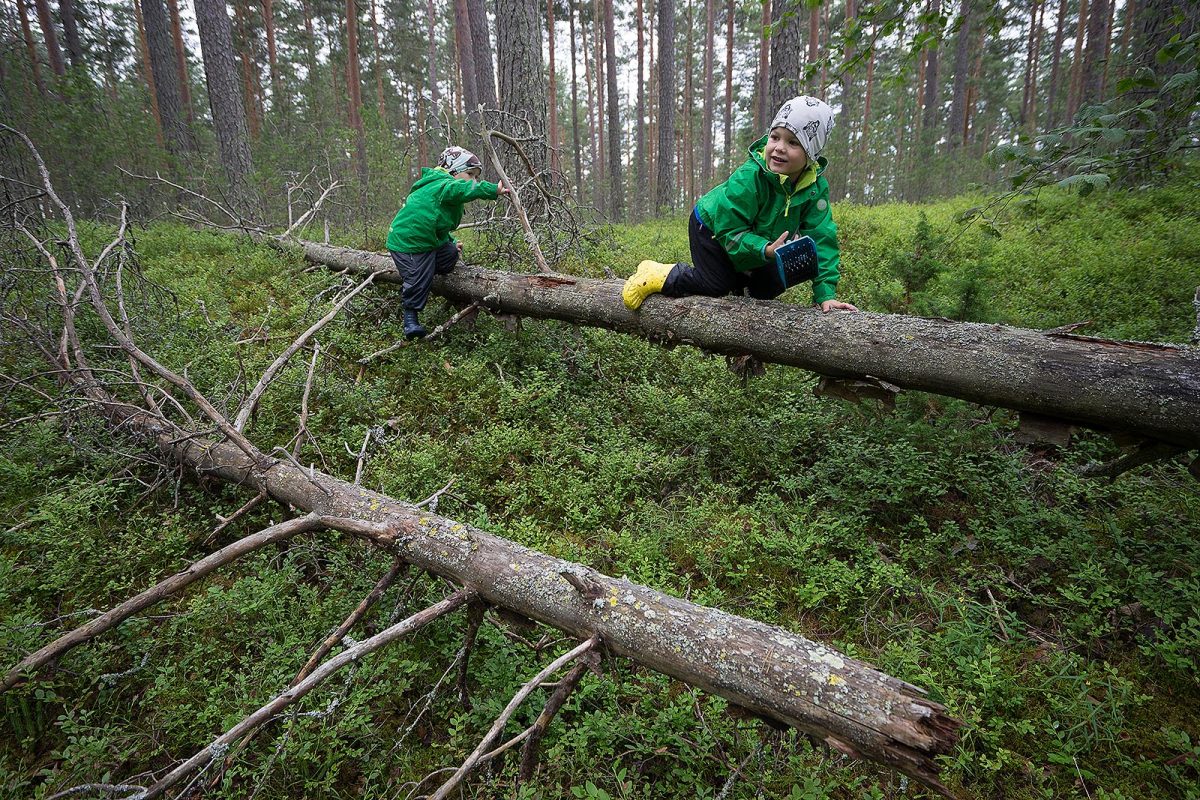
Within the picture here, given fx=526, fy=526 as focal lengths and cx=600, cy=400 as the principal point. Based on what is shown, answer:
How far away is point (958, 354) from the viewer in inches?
106

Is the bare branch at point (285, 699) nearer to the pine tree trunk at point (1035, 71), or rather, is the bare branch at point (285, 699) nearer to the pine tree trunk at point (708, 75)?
the pine tree trunk at point (708, 75)

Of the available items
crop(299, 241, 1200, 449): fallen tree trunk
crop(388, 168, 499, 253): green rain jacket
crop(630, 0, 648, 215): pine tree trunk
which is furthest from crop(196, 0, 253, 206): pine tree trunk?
crop(630, 0, 648, 215): pine tree trunk

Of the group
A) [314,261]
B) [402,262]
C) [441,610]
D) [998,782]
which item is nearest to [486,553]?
[441,610]

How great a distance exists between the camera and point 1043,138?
2.81 m

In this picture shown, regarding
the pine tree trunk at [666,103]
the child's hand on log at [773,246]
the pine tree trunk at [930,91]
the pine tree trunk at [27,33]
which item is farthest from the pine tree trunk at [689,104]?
the child's hand on log at [773,246]

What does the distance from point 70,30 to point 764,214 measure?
23.3 metres

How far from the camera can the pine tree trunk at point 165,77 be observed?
1157cm

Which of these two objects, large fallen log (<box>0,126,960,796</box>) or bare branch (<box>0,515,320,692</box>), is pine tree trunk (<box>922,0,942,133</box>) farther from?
bare branch (<box>0,515,320,692</box>)

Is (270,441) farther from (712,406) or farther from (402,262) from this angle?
(712,406)

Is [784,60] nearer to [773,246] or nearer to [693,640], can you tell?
[773,246]

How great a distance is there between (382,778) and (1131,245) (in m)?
8.16

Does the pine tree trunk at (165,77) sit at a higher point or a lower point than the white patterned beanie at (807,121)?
higher

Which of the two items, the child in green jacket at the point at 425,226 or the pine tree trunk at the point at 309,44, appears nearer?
the child in green jacket at the point at 425,226

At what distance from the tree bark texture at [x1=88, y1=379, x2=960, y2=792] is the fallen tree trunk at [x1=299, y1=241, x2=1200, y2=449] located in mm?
1775
